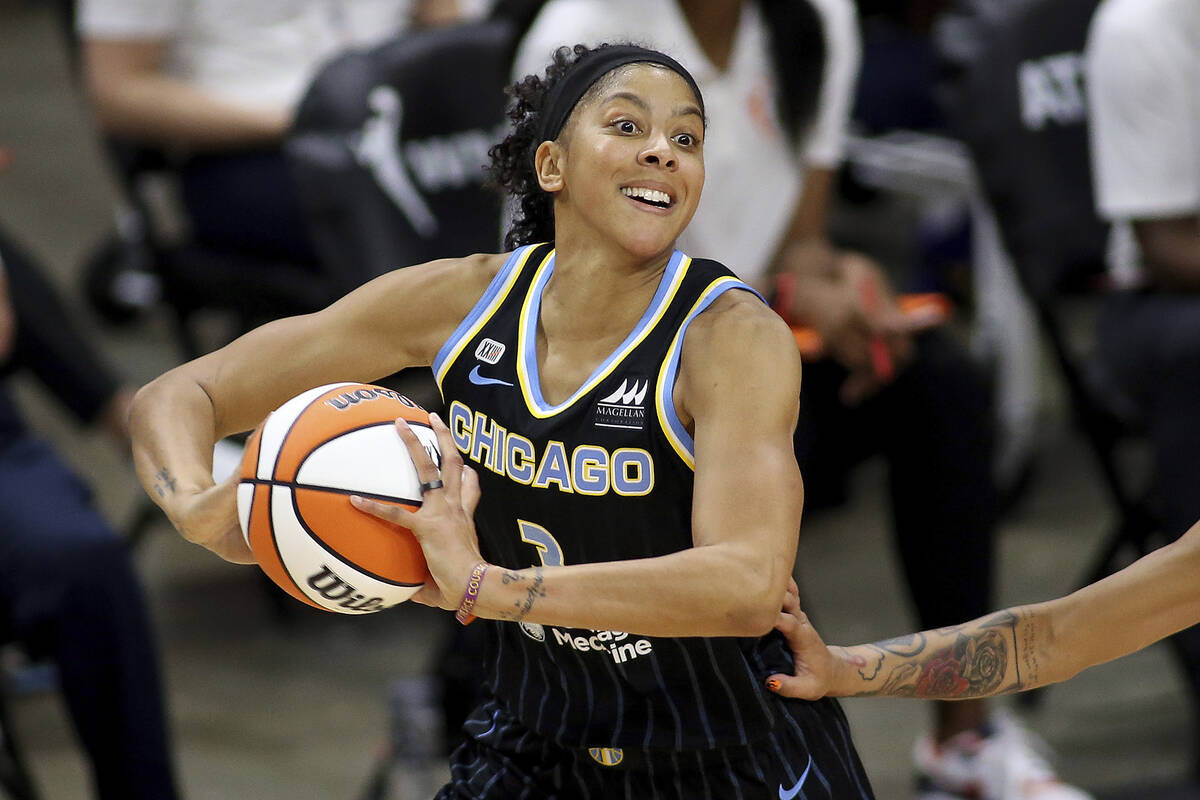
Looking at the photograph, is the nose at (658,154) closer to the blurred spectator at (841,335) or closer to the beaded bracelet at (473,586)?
the beaded bracelet at (473,586)

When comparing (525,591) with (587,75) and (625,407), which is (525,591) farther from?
(587,75)

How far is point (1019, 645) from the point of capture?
2025 mm

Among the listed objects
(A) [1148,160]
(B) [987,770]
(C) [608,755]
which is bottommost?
(B) [987,770]

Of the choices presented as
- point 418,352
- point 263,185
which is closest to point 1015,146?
point 263,185

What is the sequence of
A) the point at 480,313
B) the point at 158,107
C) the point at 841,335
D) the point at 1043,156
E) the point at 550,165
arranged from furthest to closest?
the point at 158,107, the point at 1043,156, the point at 841,335, the point at 480,313, the point at 550,165

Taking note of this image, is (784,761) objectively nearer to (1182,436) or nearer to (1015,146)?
(1182,436)

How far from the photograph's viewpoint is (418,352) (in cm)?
209

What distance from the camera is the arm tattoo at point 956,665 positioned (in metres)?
2.01

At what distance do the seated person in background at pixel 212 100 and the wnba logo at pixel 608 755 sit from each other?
2.26 metres

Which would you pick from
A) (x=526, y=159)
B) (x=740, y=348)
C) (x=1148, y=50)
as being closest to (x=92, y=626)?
(x=526, y=159)

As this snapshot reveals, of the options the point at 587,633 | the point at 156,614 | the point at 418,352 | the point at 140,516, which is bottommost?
the point at 156,614

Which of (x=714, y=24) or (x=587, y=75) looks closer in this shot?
(x=587, y=75)

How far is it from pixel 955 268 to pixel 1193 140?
7.85 feet

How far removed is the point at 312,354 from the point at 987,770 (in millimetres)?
1912
